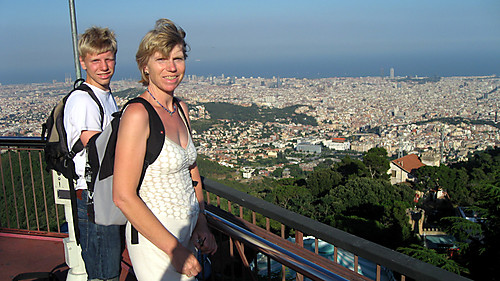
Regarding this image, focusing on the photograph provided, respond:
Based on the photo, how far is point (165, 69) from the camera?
1467 mm

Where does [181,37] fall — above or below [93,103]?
above

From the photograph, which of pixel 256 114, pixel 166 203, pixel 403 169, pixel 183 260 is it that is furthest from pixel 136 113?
pixel 256 114

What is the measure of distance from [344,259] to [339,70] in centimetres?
14042

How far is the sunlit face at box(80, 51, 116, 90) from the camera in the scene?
2029mm

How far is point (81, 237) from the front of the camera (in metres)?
1.98

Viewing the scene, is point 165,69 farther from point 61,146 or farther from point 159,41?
point 61,146

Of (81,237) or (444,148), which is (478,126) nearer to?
(444,148)

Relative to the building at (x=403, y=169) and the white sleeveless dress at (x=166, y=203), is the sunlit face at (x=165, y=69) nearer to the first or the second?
the white sleeveless dress at (x=166, y=203)

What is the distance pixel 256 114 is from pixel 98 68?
49.4 m

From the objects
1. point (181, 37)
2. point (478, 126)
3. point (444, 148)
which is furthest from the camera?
point (478, 126)

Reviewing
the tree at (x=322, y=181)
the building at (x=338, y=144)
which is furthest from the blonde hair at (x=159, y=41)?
the building at (x=338, y=144)

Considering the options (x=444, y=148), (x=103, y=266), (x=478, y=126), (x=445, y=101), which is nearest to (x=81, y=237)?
(x=103, y=266)

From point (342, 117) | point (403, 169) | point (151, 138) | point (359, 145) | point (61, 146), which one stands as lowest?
point (359, 145)

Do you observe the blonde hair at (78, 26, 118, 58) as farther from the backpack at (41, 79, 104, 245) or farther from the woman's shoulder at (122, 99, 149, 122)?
the woman's shoulder at (122, 99, 149, 122)
